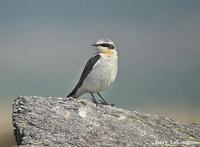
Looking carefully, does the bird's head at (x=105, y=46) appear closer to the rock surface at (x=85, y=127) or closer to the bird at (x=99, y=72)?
the bird at (x=99, y=72)

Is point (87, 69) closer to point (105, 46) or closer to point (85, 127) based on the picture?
point (105, 46)

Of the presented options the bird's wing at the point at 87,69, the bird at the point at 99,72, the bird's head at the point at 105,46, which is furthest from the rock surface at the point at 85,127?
the bird's head at the point at 105,46

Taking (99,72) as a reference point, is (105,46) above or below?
above

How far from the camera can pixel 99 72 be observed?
36.1 feet

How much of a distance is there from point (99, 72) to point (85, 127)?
4.19 metres

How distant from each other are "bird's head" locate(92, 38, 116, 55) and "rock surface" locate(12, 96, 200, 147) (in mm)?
3947

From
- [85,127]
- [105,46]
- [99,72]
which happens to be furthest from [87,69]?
[85,127]

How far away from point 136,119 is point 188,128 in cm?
126

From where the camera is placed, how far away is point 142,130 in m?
7.27

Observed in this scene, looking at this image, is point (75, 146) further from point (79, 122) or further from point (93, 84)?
point (93, 84)

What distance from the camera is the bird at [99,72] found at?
1097cm

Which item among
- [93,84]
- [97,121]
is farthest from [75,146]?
[93,84]

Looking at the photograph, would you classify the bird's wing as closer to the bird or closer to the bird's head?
the bird

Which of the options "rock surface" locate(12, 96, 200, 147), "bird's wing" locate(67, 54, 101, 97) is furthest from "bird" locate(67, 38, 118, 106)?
"rock surface" locate(12, 96, 200, 147)
